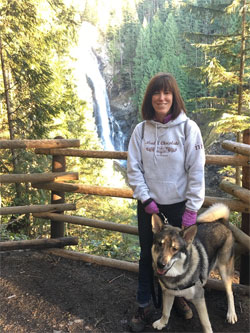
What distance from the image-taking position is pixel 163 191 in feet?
8.18

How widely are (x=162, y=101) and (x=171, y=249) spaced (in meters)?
1.23

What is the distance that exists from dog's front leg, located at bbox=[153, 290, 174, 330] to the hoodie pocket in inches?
33.3

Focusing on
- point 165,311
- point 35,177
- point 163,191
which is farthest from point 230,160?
point 35,177

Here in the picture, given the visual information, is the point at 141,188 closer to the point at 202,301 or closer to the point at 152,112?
the point at 152,112

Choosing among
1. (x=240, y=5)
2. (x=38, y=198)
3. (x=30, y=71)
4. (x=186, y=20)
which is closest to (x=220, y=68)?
(x=240, y=5)

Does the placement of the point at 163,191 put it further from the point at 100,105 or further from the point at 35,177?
the point at 100,105

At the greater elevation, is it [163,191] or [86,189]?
[163,191]

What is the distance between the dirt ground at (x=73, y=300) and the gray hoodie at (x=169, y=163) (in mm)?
1308

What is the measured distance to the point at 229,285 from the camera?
2732mm

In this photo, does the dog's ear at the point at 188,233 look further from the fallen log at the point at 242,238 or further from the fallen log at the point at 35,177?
the fallen log at the point at 35,177

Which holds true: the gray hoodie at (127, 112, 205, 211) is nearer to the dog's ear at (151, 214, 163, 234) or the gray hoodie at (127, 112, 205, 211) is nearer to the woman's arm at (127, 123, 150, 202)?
the woman's arm at (127, 123, 150, 202)

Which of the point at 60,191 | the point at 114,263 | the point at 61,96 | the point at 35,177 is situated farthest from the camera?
the point at 61,96

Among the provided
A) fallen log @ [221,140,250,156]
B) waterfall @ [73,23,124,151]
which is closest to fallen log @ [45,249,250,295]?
fallen log @ [221,140,250,156]

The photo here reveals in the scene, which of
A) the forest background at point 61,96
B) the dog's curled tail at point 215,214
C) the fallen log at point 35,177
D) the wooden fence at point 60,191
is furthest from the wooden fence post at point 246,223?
the fallen log at point 35,177
